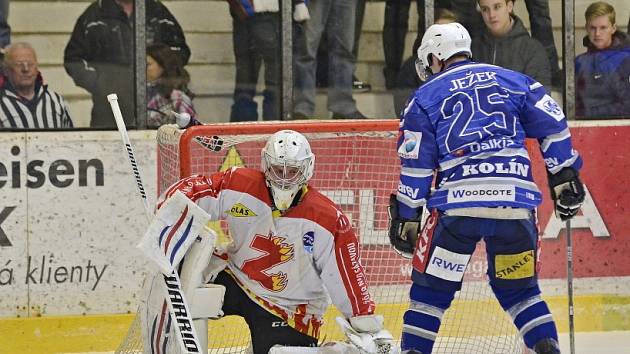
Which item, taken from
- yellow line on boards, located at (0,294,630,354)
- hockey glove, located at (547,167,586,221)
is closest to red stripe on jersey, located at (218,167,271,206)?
hockey glove, located at (547,167,586,221)

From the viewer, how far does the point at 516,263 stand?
432 centimetres

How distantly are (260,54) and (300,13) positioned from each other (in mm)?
261

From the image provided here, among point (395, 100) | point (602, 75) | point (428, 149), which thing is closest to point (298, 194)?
point (428, 149)

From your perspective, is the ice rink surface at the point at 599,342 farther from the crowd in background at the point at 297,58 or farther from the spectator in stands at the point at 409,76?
the spectator in stands at the point at 409,76

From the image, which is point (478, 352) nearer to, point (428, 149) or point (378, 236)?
point (378, 236)

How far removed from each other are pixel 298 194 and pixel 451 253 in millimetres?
532

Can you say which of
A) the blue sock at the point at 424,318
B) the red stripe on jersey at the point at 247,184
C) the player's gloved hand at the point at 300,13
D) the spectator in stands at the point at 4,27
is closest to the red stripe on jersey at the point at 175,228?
the red stripe on jersey at the point at 247,184

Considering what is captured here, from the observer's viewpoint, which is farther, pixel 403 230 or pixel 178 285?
pixel 403 230

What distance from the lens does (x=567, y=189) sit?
14.5 ft

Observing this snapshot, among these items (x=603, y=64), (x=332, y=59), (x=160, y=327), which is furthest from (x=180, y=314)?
(x=603, y=64)

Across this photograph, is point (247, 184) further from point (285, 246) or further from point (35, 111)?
point (35, 111)

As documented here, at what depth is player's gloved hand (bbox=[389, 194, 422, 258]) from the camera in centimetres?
436

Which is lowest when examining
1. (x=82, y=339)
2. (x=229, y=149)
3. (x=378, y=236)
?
(x=82, y=339)

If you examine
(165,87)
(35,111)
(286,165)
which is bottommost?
(286,165)
